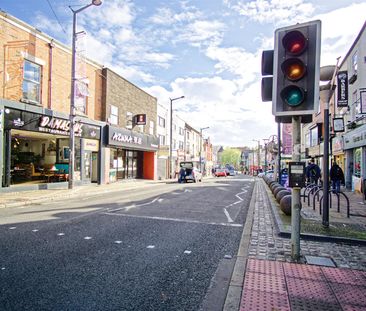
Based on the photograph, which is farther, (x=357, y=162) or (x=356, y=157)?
(x=356, y=157)

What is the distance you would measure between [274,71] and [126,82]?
2297cm

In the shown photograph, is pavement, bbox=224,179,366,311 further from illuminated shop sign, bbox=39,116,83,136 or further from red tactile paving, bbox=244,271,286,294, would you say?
illuminated shop sign, bbox=39,116,83,136

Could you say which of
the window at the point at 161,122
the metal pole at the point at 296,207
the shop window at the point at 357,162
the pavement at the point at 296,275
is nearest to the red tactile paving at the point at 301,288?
the pavement at the point at 296,275

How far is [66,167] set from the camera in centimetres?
1894

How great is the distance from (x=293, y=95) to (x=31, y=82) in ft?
50.6

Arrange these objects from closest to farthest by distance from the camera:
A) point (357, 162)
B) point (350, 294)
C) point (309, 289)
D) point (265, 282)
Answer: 1. point (350, 294)
2. point (309, 289)
3. point (265, 282)
4. point (357, 162)

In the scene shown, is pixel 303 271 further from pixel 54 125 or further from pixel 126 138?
pixel 126 138

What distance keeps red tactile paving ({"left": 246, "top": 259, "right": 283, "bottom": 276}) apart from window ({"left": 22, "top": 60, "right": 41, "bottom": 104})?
1520 centimetres

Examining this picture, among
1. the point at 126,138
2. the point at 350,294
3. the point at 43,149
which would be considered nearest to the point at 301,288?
the point at 350,294

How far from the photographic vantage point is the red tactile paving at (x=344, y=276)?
12.7 ft

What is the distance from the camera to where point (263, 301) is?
328cm

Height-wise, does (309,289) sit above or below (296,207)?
below

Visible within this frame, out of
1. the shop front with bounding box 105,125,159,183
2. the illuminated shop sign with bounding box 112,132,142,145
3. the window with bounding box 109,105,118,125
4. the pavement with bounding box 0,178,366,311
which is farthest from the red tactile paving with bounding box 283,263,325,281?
the window with bounding box 109,105,118,125

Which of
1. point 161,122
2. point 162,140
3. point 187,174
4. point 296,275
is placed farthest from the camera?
point 162,140
